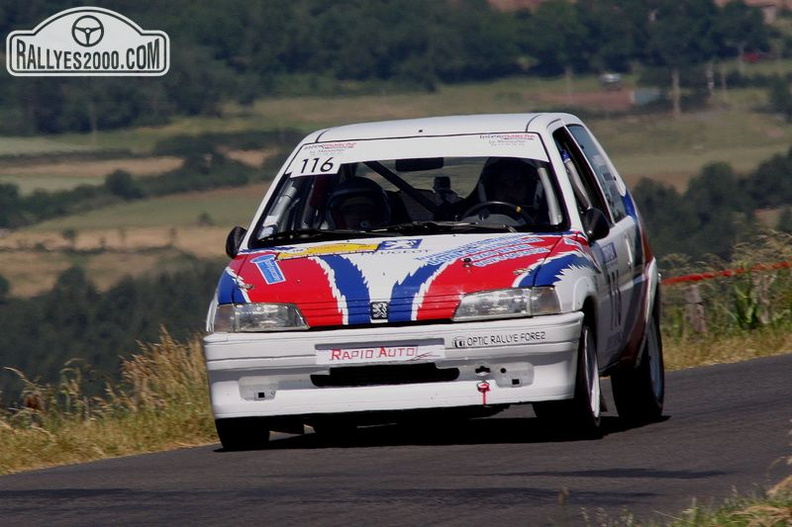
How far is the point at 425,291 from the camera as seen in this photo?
8.16 metres

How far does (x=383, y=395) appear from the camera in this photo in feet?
26.9

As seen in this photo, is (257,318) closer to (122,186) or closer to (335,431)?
(335,431)

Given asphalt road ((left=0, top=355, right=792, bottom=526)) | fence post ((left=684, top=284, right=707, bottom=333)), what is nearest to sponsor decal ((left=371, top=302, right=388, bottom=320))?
asphalt road ((left=0, top=355, right=792, bottom=526))

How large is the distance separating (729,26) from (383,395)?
83455 mm

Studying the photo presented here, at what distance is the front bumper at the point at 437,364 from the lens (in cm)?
812

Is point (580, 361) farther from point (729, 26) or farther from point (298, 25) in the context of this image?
point (298, 25)

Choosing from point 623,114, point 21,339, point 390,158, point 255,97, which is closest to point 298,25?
point 255,97

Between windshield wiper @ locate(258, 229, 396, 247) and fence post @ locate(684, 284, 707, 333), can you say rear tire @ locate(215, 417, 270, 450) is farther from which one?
fence post @ locate(684, 284, 707, 333)

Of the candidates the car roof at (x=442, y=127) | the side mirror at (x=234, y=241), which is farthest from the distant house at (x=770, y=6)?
the side mirror at (x=234, y=241)

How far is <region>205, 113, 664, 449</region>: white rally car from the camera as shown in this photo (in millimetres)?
8156

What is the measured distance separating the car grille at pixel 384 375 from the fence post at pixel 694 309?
9.09 meters

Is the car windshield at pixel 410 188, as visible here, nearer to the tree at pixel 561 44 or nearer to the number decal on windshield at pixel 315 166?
the number decal on windshield at pixel 315 166

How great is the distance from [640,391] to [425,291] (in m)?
2.14

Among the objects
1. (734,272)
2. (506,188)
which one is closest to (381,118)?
(734,272)
